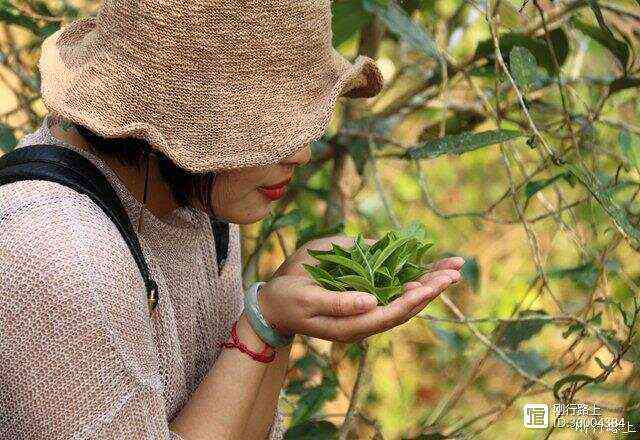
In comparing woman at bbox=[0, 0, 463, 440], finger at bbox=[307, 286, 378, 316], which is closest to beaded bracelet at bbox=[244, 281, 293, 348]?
woman at bbox=[0, 0, 463, 440]

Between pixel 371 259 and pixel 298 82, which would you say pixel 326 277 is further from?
pixel 298 82

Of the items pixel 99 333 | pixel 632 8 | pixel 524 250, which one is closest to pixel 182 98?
pixel 99 333

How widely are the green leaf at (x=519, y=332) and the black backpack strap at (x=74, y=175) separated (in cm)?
83

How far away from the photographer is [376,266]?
1.14 meters

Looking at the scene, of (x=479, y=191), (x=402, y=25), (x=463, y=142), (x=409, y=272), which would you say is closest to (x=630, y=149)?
(x=463, y=142)

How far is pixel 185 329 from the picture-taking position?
129cm

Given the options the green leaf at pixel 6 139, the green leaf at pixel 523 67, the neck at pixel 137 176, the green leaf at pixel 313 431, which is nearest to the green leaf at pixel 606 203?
the green leaf at pixel 523 67

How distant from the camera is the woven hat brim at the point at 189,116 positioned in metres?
1.03

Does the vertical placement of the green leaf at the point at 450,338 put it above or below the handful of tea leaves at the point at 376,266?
below

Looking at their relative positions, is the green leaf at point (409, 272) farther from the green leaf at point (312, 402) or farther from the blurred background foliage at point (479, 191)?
the green leaf at point (312, 402)

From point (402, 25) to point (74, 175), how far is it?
0.68 metres

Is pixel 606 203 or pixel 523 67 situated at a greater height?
pixel 523 67

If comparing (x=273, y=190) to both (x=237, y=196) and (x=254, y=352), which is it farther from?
(x=254, y=352)

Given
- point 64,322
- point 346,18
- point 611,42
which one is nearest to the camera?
point 64,322
